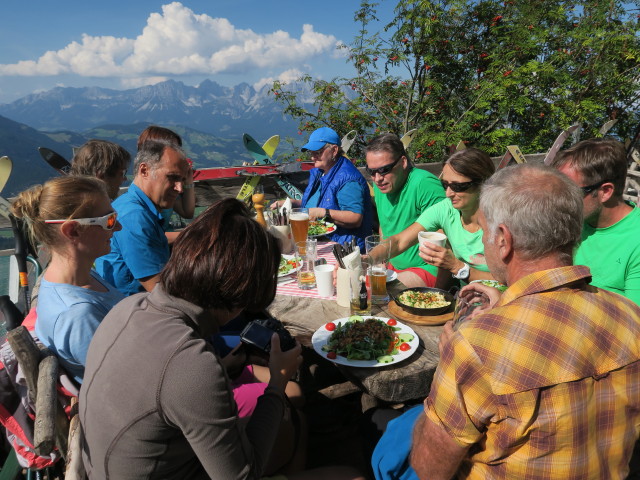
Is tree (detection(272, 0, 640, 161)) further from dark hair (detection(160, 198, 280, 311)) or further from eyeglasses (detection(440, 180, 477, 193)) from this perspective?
dark hair (detection(160, 198, 280, 311))

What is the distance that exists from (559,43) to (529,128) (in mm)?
1789

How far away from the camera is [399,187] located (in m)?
4.23

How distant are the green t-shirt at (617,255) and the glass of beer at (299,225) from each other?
2.08 metres

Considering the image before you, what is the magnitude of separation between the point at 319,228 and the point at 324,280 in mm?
1405

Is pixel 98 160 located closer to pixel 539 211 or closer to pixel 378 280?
pixel 378 280

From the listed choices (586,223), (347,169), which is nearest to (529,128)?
(347,169)

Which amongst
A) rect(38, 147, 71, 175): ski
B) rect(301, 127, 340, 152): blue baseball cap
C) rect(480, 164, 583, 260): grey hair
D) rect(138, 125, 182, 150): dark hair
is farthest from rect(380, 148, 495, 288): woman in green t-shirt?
rect(38, 147, 71, 175): ski

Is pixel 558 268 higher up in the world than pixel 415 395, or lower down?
higher up

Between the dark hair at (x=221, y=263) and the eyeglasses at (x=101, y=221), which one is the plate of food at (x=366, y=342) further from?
the eyeglasses at (x=101, y=221)

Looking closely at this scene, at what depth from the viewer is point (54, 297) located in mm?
1972

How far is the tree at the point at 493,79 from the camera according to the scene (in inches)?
316

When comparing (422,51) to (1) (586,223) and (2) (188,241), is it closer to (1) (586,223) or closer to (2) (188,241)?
(1) (586,223)

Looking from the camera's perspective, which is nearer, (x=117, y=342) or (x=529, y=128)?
(x=117, y=342)

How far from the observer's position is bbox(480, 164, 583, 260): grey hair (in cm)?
139
